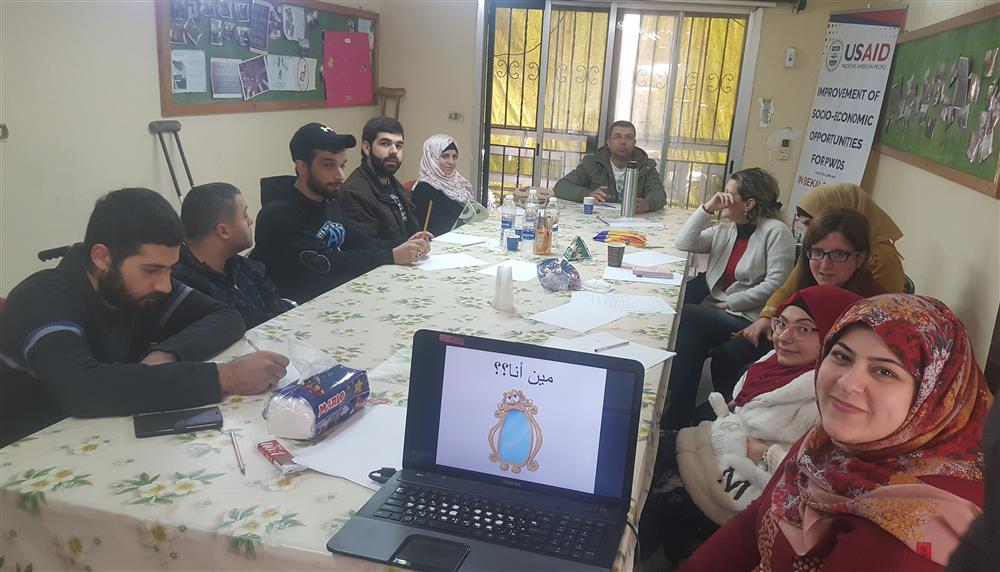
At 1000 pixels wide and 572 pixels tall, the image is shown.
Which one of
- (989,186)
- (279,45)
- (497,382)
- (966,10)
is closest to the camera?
(497,382)

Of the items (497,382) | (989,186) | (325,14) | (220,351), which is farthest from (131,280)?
(325,14)

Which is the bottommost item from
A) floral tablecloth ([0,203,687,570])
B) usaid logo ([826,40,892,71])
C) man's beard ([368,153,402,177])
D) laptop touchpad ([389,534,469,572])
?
floral tablecloth ([0,203,687,570])

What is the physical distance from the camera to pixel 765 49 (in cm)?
470

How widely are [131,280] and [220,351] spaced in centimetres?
26

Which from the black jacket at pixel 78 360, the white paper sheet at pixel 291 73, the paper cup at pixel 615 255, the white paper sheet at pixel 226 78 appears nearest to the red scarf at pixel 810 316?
the paper cup at pixel 615 255

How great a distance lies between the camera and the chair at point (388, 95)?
533 centimetres

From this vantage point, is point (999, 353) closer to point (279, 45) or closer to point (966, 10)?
point (966, 10)

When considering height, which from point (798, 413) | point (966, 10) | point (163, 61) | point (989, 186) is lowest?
point (798, 413)

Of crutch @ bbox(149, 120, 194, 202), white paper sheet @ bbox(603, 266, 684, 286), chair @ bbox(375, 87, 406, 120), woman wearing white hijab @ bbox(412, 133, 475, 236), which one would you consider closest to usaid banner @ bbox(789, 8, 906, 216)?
white paper sheet @ bbox(603, 266, 684, 286)

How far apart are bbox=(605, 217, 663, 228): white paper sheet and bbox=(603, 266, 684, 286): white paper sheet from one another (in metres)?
0.89

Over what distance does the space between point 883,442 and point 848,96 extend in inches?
146

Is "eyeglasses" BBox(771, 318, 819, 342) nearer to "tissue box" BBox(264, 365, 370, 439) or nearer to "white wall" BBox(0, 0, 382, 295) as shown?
"tissue box" BBox(264, 365, 370, 439)

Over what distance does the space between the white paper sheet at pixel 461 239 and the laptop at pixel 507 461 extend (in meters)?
1.77

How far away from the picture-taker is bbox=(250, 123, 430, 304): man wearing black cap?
7.95 ft
